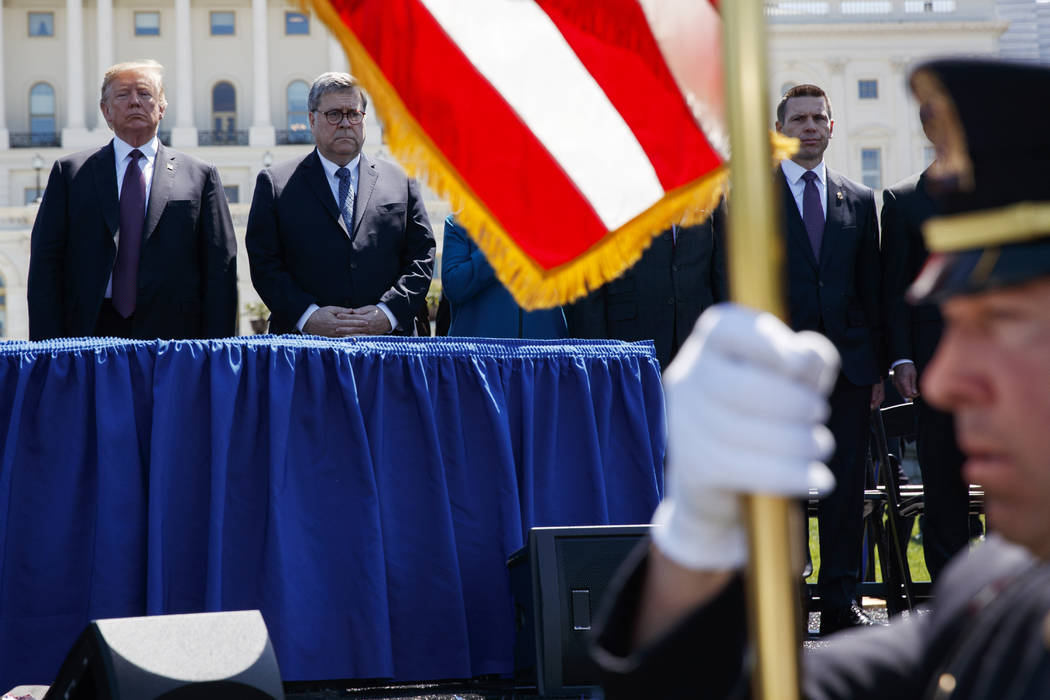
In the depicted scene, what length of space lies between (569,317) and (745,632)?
3.49 m

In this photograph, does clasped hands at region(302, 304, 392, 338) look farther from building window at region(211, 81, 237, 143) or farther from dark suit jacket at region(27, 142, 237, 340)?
building window at region(211, 81, 237, 143)

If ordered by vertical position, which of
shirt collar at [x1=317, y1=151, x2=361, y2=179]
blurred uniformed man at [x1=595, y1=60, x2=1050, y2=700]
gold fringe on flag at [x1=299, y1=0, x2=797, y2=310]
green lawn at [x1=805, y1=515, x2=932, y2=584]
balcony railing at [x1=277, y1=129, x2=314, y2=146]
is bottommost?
green lawn at [x1=805, y1=515, x2=932, y2=584]

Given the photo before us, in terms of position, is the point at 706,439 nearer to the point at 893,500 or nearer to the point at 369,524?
the point at 369,524

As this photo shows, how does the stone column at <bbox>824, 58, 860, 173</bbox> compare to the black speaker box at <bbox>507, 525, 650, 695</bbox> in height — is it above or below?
above

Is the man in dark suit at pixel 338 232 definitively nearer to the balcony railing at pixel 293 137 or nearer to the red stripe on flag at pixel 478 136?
the red stripe on flag at pixel 478 136

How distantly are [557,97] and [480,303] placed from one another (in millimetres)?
2091

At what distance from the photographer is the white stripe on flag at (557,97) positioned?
2.23 metres

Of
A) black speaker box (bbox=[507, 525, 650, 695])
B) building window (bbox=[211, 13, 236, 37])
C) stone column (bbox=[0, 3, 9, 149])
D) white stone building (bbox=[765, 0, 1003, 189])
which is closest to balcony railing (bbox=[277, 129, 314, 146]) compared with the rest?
building window (bbox=[211, 13, 236, 37])

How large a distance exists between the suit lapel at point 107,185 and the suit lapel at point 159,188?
0.09 metres

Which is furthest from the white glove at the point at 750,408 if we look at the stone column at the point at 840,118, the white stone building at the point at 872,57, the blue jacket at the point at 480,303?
the white stone building at the point at 872,57

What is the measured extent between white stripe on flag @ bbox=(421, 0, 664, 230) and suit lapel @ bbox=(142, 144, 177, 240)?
7.28 feet

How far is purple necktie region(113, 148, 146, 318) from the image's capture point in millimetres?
4148

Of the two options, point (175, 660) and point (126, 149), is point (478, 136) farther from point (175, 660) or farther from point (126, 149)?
point (126, 149)

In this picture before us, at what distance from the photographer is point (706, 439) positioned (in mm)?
902
